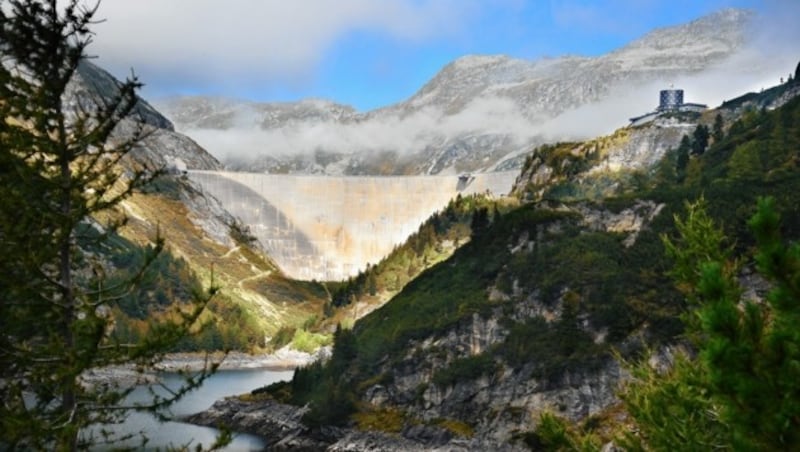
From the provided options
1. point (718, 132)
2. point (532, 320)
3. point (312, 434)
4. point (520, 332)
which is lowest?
point (312, 434)

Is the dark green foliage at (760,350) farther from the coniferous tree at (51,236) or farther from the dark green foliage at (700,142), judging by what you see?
the dark green foliage at (700,142)

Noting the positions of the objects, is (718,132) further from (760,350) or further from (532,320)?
(760,350)

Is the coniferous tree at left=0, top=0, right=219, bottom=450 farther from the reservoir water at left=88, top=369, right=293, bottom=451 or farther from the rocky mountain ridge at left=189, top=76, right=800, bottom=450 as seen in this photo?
the rocky mountain ridge at left=189, top=76, right=800, bottom=450

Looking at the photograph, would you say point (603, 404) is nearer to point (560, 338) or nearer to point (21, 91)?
point (560, 338)

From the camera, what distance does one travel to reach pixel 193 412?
358 feet

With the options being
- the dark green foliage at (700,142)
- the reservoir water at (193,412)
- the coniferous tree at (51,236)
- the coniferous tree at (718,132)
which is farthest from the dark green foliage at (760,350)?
the dark green foliage at (700,142)

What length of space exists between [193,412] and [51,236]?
96.9 metres

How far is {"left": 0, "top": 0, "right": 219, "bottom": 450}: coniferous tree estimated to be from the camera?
1730 cm

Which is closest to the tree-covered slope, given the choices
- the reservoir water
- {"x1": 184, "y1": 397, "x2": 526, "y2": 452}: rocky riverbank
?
{"x1": 184, "y1": 397, "x2": 526, "y2": 452}: rocky riverbank

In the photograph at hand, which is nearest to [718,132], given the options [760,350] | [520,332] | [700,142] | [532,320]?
[700,142]

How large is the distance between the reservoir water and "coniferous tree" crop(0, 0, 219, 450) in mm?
27858

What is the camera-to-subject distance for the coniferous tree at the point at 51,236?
56.7 ft

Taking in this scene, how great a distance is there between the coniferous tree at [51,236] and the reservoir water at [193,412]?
27.9 m

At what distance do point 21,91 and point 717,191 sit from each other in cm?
9791
